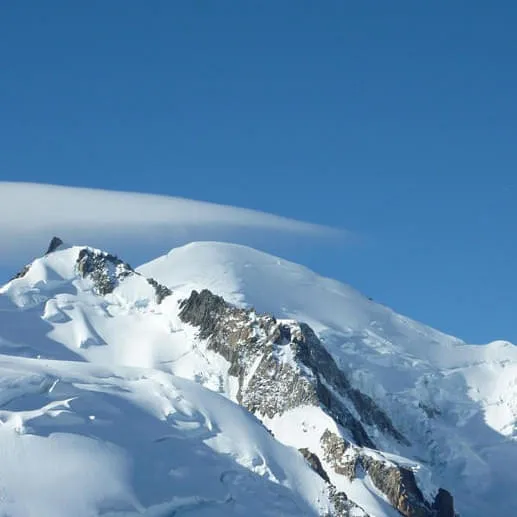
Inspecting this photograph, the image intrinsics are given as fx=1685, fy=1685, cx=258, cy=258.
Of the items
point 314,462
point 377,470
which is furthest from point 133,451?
point 377,470

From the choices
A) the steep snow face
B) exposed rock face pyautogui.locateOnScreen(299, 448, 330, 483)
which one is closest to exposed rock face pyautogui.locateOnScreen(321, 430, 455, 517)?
exposed rock face pyautogui.locateOnScreen(299, 448, 330, 483)

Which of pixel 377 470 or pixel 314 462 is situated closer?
pixel 314 462

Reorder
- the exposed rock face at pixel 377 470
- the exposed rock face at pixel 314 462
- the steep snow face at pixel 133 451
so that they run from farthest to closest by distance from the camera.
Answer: the exposed rock face at pixel 377 470, the exposed rock face at pixel 314 462, the steep snow face at pixel 133 451

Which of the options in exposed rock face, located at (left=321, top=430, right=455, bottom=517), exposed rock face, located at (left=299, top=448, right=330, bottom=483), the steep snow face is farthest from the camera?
exposed rock face, located at (left=321, top=430, right=455, bottom=517)

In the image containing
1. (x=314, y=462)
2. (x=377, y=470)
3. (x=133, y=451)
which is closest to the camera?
(x=133, y=451)

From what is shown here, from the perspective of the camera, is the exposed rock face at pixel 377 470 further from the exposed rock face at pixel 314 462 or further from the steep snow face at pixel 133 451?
the steep snow face at pixel 133 451

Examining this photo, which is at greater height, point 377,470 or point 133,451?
point 377,470

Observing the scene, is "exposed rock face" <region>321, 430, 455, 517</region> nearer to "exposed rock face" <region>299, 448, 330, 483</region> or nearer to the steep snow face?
"exposed rock face" <region>299, 448, 330, 483</region>

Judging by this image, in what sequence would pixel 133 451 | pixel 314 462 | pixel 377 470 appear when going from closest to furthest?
pixel 133 451 < pixel 314 462 < pixel 377 470

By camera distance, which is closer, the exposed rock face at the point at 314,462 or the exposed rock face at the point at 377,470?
the exposed rock face at the point at 314,462

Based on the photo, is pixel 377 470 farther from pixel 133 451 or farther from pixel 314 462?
pixel 133 451

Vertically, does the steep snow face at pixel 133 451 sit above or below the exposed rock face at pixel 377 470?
below

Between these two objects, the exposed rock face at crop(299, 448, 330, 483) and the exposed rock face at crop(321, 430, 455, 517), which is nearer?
the exposed rock face at crop(299, 448, 330, 483)

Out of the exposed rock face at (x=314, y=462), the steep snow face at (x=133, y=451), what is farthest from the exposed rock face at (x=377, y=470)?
the steep snow face at (x=133, y=451)
